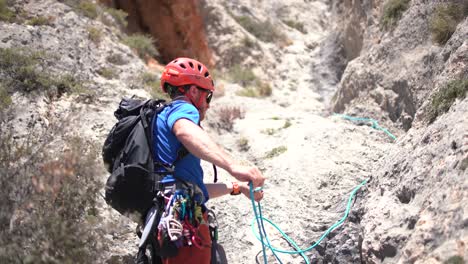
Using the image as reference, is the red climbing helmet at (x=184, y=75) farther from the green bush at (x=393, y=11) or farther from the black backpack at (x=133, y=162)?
the green bush at (x=393, y=11)

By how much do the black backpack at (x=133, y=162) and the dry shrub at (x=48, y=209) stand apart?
0.16 metres

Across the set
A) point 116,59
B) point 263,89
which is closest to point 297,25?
point 263,89

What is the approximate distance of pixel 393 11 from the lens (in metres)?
9.48

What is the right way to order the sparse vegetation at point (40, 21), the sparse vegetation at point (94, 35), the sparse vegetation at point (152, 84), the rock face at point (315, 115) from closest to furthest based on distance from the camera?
the rock face at point (315, 115)
the sparse vegetation at point (152, 84)
the sparse vegetation at point (40, 21)
the sparse vegetation at point (94, 35)

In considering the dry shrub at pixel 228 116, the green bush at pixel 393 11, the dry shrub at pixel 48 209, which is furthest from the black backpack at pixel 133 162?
the green bush at pixel 393 11

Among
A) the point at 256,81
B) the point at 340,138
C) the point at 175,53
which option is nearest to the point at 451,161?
the point at 340,138

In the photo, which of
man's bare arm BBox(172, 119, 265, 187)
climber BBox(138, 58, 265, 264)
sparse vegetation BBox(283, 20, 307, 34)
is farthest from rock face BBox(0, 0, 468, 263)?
man's bare arm BBox(172, 119, 265, 187)

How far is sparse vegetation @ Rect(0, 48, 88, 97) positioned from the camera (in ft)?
26.0

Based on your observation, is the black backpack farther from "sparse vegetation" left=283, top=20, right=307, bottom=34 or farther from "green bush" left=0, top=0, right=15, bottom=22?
"sparse vegetation" left=283, top=20, right=307, bottom=34

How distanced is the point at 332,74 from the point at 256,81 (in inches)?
72.5

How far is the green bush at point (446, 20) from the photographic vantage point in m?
7.31

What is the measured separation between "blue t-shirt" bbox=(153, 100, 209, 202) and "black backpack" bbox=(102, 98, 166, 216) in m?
0.05

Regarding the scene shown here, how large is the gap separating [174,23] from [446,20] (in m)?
8.83

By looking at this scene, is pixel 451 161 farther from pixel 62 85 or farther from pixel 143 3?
pixel 143 3
